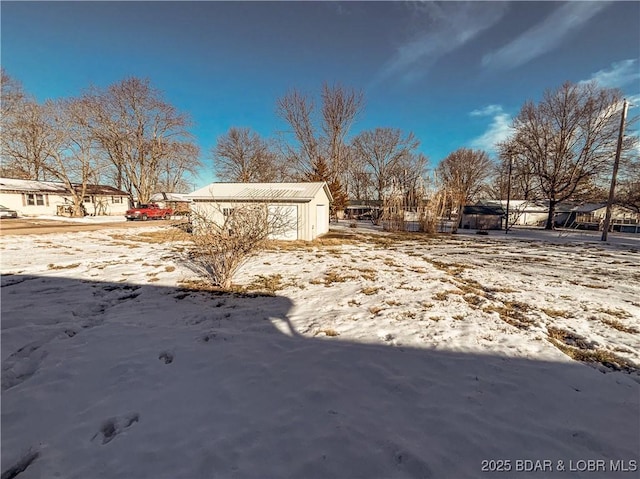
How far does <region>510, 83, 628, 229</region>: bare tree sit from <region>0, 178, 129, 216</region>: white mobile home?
145 ft

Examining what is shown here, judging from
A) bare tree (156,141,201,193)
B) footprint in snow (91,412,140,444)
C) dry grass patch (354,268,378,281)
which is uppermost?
bare tree (156,141,201,193)

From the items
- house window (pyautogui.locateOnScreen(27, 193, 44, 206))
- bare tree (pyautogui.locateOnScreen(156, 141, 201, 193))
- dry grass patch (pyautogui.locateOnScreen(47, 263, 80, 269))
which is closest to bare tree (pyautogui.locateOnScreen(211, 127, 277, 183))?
bare tree (pyautogui.locateOnScreen(156, 141, 201, 193))

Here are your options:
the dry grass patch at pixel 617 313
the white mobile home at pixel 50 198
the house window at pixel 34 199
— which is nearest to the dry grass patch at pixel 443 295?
the dry grass patch at pixel 617 313

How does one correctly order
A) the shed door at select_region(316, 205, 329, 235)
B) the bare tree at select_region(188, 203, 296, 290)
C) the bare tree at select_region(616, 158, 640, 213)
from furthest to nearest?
the bare tree at select_region(616, 158, 640, 213)
the shed door at select_region(316, 205, 329, 235)
the bare tree at select_region(188, 203, 296, 290)

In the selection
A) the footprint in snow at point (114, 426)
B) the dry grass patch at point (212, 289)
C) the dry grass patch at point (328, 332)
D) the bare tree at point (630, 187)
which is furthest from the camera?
the bare tree at point (630, 187)

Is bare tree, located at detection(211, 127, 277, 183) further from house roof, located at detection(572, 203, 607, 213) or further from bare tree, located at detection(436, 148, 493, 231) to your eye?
house roof, located at detection(572, 203, 607, 213)

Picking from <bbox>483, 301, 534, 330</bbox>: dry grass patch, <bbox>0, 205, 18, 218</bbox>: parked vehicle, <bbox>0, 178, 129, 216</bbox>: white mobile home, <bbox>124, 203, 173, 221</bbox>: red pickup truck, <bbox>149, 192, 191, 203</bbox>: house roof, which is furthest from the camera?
<bbox>149, 192, 191, 203</bbox>: house roof

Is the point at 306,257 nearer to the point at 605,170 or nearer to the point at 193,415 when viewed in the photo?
the point at 193,415

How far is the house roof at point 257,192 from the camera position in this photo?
14359 mm

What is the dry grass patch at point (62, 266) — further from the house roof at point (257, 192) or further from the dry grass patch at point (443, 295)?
the dry grass patch at point (443, 295)

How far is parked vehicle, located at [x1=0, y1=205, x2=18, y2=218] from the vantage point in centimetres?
2166

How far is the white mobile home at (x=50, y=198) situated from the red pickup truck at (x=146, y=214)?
5.70 metres

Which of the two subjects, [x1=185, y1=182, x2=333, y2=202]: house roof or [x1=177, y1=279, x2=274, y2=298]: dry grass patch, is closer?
[x1=177, y1=279, x2=274, y2=298]: dry grass patch

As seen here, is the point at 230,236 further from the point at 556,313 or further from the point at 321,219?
the point at 321,219
